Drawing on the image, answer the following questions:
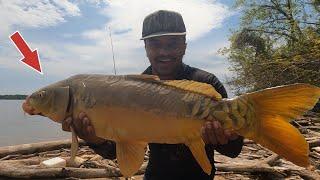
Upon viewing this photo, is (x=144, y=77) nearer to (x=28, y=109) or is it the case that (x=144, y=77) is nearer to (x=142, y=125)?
(x=142, y=125)

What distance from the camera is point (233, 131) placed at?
10.2ft

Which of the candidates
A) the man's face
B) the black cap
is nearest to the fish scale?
the man's face

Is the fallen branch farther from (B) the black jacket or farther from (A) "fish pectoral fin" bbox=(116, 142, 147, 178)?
(A) "fish pectoral fin" bbox=(116, 142, 147, 178)

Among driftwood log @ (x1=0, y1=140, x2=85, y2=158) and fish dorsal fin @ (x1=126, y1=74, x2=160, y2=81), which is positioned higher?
fish dorsal fin @ (x1=126, y1=74, x2=160, y2=81)

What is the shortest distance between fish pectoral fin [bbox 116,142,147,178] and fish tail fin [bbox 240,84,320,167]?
32.7 inches

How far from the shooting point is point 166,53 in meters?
4.21

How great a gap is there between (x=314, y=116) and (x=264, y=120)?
18841mm

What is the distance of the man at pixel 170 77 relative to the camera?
12.9 ft

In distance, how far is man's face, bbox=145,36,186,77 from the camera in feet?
13.9

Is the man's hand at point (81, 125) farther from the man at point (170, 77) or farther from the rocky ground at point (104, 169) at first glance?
the rocky ground at point (104, 169)

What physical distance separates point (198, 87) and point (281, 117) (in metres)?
0.66

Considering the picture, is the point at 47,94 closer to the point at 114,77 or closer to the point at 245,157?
the point at 114,77

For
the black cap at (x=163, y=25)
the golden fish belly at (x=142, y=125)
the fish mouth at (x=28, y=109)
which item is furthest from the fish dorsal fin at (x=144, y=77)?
the black cap at (x=163, y=25)

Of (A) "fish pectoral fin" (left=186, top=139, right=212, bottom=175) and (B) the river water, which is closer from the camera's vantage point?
(A) "fish pectoral fin" (left=186, top=139, right=212, bottom=175)
